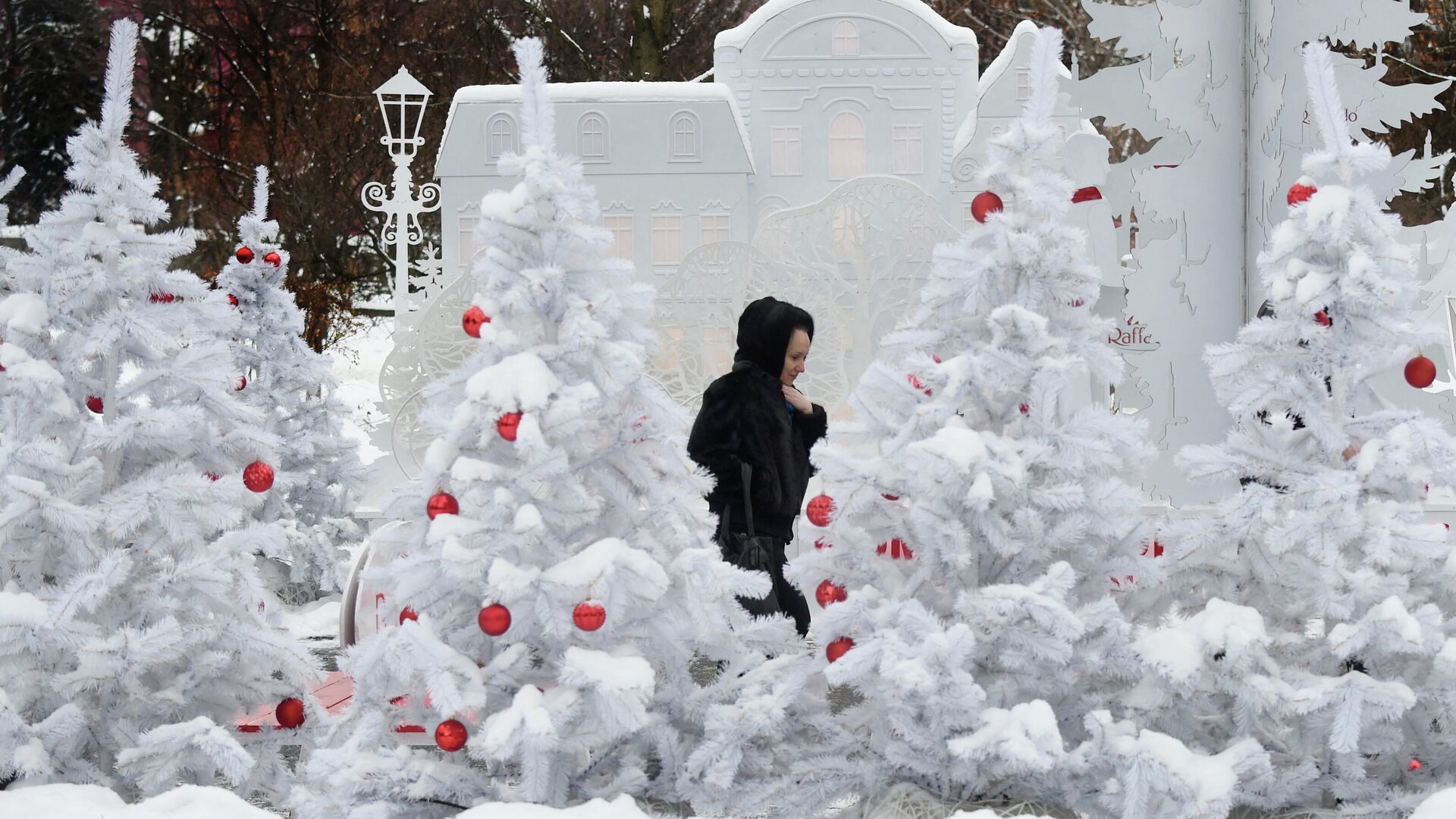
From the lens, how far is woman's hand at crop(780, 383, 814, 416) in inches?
220

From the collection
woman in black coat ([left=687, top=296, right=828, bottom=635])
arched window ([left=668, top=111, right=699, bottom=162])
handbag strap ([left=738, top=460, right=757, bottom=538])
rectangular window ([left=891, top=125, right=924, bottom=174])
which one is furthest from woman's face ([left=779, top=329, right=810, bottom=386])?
rectangular window ([left=891, top=125, right=924, bottom=174])

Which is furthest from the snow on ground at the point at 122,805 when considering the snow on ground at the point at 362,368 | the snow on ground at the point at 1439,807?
the snow on ground at the point at 362,368

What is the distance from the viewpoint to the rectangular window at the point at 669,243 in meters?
10.5

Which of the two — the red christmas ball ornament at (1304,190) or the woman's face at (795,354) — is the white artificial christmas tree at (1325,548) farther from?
the woman's face at (795,354)

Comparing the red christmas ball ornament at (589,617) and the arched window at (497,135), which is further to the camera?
the arched window at (497,135)

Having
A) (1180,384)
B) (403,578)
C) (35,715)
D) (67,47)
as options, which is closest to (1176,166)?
(1180,384)

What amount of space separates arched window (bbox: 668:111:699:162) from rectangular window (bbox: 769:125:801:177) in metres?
1.13

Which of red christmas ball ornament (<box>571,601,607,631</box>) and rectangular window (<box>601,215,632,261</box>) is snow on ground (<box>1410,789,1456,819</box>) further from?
rectangular window (<box>601,215,632,261</box>)

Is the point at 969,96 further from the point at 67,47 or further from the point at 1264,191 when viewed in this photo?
the point at 67,47

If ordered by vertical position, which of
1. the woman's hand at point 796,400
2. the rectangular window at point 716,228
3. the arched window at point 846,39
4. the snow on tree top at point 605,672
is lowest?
the snow on tree top at point 605,672

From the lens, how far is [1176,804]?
3752mm

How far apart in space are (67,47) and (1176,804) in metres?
22.1

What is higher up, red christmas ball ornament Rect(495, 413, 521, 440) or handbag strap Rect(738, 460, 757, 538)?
red christmas ball ornament Rect(495, 413, 521, 440)

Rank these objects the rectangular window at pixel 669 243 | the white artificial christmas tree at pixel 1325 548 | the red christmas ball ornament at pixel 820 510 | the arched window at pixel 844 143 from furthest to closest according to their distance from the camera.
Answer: the arched window at pixel 844 143, the rectangular window at pixel 669 243, the red christmas ball ornament at pixel 820 510, the white artificial christmas tree at pixel 1325 548
